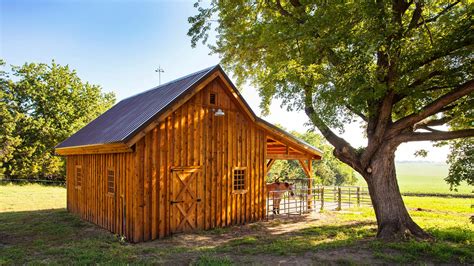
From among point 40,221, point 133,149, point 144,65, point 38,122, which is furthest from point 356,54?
point 38,122

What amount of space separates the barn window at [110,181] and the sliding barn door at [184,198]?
2.18 meters

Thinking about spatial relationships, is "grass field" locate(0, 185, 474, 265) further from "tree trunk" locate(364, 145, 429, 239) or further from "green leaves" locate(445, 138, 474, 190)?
"green leaves" locate(445, 138, 474, 190)

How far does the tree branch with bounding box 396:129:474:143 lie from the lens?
31.5 ft

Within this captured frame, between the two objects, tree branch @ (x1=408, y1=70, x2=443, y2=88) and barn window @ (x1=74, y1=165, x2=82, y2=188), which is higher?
tree branch @ (x1=408, y1=70, x2=443, y2=88)

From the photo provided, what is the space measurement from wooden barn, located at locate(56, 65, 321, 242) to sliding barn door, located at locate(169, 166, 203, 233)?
1.3 inches

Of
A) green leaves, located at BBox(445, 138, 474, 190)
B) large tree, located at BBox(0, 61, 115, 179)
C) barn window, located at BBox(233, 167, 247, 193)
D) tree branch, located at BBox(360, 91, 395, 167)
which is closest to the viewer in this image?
green leaves, located at BBox(445, 138, 474, 190)

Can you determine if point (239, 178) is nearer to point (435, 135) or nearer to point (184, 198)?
point (184, 198)

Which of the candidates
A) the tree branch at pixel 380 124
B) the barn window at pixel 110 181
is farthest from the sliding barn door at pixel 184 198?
the tree branch at pixel 380 124

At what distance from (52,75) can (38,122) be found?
256 inches

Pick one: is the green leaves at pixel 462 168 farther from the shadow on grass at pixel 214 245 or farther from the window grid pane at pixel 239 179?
the window grid pane at pixel 239 179

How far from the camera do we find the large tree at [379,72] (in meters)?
9.10

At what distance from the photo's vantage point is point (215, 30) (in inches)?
611

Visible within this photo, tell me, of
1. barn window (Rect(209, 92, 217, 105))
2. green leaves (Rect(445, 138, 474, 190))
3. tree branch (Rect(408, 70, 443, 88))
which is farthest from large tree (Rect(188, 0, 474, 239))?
barn window (Rect(209, 92, 217, 105))

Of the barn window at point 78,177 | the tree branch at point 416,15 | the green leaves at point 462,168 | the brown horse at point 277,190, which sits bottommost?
the brown horse at point 277,190
